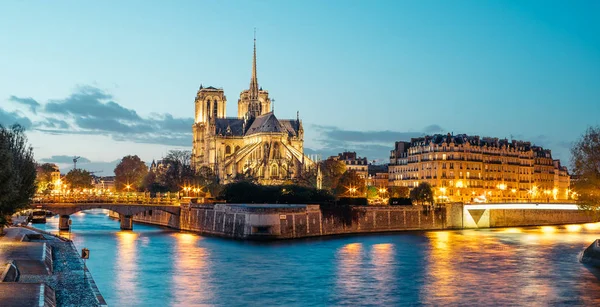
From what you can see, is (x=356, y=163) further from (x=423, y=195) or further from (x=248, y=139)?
(x=423, y=195)

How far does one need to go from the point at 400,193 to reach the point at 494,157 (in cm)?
1858

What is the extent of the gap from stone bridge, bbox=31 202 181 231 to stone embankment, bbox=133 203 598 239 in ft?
9.08

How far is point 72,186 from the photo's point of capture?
143 m

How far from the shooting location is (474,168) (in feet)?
356

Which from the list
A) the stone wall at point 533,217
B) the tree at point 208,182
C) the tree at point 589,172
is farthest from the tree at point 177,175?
the tree at point 589,172

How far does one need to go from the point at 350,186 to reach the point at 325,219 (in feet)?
116

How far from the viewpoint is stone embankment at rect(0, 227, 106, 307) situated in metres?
20.6

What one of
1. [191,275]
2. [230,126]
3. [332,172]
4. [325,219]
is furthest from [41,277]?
[230,126]

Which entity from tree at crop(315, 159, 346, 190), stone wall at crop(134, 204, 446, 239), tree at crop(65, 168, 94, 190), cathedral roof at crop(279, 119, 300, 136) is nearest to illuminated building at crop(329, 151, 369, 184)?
cathedral roof at crop(279, 119, 300, 136)

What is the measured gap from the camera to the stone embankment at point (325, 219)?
57.7m

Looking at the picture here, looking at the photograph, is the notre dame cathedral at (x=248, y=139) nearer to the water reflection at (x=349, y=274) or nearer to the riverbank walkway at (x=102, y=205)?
the riverbank walkway at (x=102, y=205)

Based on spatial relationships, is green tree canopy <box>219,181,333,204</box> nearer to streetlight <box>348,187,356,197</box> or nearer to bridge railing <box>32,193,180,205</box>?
bridge railing <box>32,193,180,205</box>

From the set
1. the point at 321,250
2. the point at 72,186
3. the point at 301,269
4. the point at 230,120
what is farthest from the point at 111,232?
the point at 72,186

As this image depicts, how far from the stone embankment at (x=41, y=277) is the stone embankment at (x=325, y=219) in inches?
804
